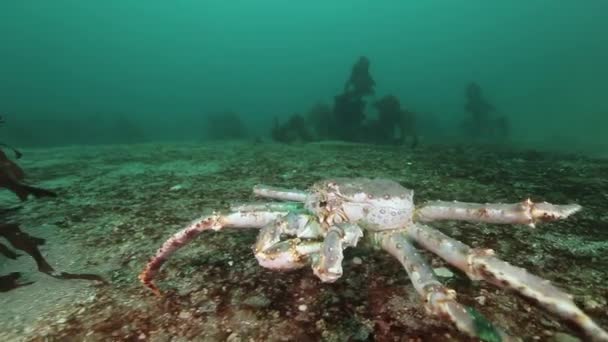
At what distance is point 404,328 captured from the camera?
2365 millimetres

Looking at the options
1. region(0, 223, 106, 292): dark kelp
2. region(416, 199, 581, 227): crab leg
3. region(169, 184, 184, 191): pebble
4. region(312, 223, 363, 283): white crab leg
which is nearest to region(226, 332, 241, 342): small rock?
region(312, 223, 363, 283): white crab leg

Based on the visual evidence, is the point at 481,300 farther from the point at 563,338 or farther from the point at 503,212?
the point at 503,212

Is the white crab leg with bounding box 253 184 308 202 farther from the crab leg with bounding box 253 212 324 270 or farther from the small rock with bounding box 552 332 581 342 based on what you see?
the small rock with bounding box 552 332 581 342

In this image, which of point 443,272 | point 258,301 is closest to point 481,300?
point 443,272

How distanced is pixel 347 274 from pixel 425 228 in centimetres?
76

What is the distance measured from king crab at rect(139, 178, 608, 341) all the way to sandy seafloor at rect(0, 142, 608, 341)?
0.96 feet

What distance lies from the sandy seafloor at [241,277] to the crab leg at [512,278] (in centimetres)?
10

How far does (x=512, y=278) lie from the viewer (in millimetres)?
2195

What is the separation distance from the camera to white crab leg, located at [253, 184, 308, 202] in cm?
385

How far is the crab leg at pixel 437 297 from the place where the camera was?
1.98m

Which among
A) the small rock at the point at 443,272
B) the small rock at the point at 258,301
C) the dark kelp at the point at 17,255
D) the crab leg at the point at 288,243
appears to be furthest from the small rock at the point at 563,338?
the dark kelp at the point at 17,255

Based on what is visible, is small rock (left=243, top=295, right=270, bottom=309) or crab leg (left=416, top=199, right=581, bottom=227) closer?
small rock (left=243, top=295, right=270, bottom=309)

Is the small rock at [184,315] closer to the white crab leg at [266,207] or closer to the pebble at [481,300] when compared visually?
the white crab leg at [266,207]

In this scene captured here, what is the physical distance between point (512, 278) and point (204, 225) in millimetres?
2391
